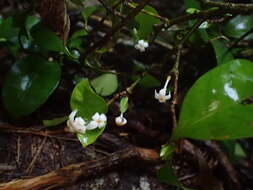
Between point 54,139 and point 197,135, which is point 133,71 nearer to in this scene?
point 54,139

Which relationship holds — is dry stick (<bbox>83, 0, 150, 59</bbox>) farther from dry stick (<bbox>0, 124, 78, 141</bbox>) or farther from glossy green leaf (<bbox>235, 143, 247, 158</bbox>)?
glossy green leaf (<bbox>235, 143, 247, 158</bbox>)

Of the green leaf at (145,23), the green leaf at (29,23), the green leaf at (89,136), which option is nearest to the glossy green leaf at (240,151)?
the green leaf at (145,23)

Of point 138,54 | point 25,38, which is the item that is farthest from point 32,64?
point 138,54

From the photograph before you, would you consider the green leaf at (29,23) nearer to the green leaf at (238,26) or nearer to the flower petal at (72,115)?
the flower petal at (72,115)

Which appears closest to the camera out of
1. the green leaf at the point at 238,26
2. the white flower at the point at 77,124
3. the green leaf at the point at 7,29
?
the white flower at the point at 77,124

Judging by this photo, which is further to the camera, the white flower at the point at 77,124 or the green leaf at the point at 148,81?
the green leaf at the point at 148,81

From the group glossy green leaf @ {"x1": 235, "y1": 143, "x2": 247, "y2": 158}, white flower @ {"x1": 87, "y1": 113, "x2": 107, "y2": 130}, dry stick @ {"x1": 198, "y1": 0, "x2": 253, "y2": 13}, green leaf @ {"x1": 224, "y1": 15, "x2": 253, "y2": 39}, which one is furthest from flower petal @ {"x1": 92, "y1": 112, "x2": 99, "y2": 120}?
glossy green leaf @ {"x1": 235, "y1": 143, "x2": 247, "y2": 158}
